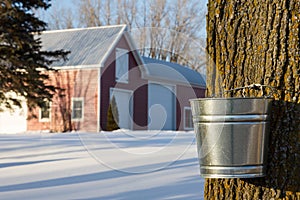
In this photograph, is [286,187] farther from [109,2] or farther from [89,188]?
[109,2]

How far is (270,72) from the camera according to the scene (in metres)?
2.38

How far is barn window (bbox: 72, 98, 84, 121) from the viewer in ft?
72.1

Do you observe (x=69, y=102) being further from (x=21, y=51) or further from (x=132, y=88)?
(x=21, y=51)

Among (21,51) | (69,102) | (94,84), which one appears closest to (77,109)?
(69,102)

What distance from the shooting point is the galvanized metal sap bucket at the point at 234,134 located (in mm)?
2203

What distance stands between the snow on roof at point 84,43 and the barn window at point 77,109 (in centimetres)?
158

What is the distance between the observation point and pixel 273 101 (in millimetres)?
2350

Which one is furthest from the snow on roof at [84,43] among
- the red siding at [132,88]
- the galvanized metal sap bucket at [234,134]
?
the galvanized metal sap bucket at [234,134]

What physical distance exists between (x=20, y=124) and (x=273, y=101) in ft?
70.9

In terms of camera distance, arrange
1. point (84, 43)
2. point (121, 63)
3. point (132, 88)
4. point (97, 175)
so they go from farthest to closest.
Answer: point (84, 43), point (121, 63), point (132, 88), point (97, 175)

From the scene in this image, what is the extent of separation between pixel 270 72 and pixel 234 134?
14.5 inches

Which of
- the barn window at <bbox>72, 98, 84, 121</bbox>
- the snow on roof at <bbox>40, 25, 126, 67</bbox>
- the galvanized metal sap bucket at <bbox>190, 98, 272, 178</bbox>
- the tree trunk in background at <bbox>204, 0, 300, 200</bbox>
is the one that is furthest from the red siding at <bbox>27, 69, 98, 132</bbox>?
the galvanized metal sap bucket at <bbox>190, 98, 272, 178</bbox>

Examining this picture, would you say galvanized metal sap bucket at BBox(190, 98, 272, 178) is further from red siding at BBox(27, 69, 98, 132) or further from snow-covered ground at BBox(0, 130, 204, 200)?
red siding at BBox(27, 69, 98, 132)

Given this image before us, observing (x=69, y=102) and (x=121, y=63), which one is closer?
(x=121, y=63)
